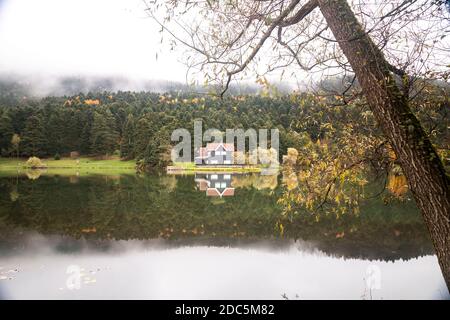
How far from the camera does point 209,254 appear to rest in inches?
413

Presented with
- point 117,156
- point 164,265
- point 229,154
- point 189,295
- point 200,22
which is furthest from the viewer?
point 117,156

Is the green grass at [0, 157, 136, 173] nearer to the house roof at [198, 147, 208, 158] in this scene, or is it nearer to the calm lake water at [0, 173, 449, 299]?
the house roof at [198, 147, 208, 158]

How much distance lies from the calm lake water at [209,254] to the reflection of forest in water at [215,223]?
39mm

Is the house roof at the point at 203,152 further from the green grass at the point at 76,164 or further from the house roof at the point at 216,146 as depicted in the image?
the green grass at the point at 76,164

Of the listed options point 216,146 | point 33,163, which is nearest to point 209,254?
point 216,146

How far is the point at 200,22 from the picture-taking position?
3557mm

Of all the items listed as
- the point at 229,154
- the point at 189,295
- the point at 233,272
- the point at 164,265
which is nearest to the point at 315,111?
the point at 189,295

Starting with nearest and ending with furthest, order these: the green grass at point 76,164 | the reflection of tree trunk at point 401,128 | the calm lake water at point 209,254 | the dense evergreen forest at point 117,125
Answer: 1. the reflection of tree trunk at point 401,128
2. the calm lake water at point 209,254
3. the dense evergreen forest at point 117,125
4. the green grass at point 76,164

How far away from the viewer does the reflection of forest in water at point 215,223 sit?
1135cm

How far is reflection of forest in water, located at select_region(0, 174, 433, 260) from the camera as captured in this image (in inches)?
447

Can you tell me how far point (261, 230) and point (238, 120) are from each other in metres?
43.6

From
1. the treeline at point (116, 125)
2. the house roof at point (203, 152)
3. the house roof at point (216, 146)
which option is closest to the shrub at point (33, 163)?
the treeline at point (116, 125)

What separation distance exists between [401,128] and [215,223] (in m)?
12.1
